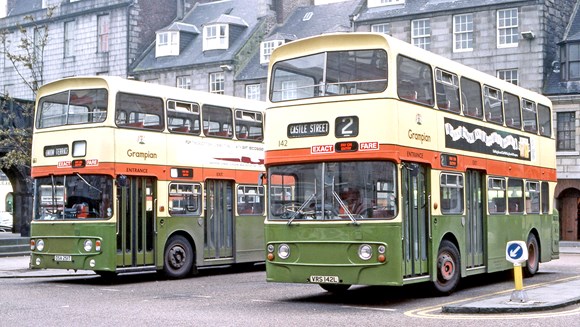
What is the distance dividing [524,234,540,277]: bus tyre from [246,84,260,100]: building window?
32509 millimetres

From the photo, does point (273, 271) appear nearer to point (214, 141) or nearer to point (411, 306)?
point (411, 306)

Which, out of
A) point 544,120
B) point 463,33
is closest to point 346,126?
point 544,120

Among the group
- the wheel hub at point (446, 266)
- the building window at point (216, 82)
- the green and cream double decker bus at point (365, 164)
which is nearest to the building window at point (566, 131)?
the building window at point (216, 82)

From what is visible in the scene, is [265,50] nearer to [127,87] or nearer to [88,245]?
[127,87]

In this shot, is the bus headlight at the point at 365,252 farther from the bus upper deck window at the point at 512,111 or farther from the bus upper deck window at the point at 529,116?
the bus upper deck window at the point at 529,116

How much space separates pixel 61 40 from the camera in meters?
62.4

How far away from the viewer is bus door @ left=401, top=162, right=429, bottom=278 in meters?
15.6

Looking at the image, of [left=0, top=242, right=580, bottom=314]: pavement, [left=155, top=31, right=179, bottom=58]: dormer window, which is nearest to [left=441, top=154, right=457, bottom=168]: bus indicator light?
[left=0, top=242, right=580, bottom=314]: pavement

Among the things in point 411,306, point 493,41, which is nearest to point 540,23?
point 493,41

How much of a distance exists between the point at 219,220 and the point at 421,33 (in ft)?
89.6

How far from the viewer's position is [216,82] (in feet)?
183

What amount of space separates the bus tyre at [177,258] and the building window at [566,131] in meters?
26.6

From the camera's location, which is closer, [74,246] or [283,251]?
[283,251]

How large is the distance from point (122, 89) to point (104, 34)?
41.2 meters
